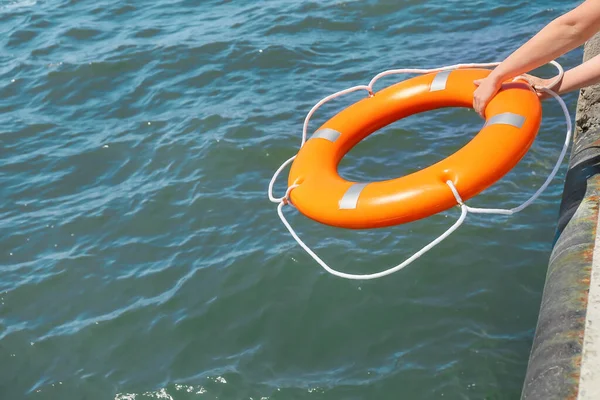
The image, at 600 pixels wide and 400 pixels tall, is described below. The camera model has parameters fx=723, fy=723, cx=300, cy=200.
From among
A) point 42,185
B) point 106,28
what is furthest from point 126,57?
point 42,185

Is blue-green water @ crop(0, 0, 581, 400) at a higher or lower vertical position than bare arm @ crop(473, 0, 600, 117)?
lower

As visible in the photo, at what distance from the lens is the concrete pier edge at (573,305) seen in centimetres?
244

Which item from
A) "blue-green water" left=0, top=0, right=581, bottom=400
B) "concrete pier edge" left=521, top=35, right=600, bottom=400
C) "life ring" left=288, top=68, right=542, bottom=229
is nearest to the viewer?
"concrete pier edge" left=521, top=35, right=600, bottom=400

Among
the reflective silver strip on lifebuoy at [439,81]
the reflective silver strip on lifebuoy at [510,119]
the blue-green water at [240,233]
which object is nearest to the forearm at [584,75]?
the reflective silver strip on lifebuoy at [510,119]

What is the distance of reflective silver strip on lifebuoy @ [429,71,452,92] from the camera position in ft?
12.5

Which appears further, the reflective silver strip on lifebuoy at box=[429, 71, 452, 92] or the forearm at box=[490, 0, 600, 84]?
the reflective silver strip on lifebuoy at box=[429, 71, 452, 92]

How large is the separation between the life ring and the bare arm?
0.53 feet

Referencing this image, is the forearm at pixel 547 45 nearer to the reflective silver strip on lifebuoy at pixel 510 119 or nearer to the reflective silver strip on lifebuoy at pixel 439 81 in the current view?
the reflective silver strip on lifebuoy at pixel 510 119

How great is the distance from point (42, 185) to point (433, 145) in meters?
3.20

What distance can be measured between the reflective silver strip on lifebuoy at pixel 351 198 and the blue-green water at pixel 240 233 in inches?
43.2

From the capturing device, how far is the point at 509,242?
4566mm

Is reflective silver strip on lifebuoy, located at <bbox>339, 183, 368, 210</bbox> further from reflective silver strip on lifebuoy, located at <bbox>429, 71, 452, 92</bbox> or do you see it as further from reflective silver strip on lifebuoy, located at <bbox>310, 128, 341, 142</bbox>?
reflective silver strip on lifebuoy, located at <bbox>429, 71, 452, 92</bbox>

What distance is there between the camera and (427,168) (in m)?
3.20

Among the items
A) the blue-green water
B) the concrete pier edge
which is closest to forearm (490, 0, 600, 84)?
the concrete pier edge
